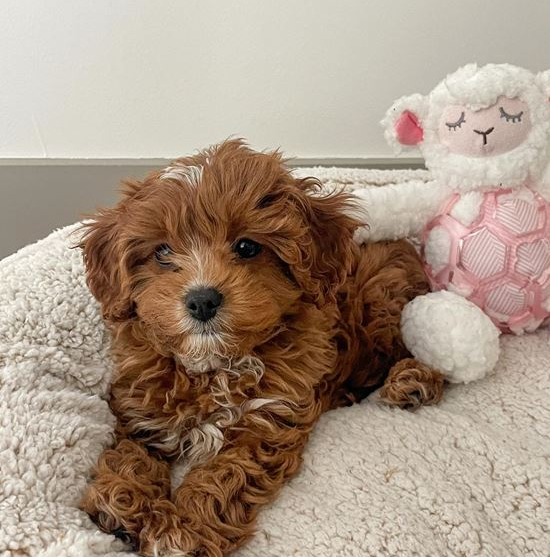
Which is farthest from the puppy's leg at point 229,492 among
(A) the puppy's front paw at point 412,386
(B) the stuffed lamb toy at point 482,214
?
(B) the stuffed lamb toy at point 482,214

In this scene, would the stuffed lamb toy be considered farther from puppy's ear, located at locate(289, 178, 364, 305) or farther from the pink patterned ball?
puppy's ear, located at locate(289, 178, 364, 305)

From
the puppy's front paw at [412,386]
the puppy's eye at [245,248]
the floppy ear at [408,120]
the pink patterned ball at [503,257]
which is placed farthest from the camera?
the floppy ear at [408,120]

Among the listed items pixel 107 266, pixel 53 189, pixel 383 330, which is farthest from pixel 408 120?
pixel 53 189

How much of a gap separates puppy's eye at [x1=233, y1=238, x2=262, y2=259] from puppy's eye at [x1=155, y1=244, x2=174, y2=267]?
0.15 m

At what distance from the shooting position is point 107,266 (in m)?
1.88

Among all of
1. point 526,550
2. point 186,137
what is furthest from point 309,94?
→ point 526,550

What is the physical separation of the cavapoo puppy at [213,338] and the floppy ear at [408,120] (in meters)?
0.43

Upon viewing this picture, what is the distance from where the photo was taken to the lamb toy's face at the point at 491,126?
2146 millimetres

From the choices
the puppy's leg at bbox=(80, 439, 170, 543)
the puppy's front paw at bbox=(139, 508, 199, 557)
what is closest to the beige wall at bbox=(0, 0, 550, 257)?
the puppy's leg at bbox=(80, 439, 170, 543)

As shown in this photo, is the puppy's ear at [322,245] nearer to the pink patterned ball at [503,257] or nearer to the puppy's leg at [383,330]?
the puppy's leg at [383,330]

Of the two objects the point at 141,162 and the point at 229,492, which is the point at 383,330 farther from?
the point at 141,162

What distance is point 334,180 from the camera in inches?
111

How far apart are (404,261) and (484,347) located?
0.42 m

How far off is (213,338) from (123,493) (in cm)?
38
